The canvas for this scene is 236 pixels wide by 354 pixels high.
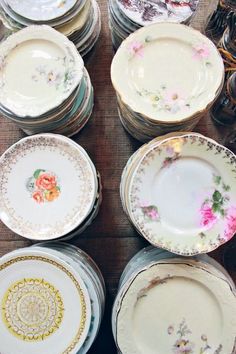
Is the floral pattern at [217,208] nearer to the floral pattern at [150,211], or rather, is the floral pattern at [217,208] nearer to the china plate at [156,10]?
the floral pattern at [150,211]

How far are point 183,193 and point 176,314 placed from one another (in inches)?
10.9

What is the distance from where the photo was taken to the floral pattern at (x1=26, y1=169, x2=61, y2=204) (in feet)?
3.99

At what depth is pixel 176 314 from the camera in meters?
1.11

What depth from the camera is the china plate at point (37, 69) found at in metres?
1.19

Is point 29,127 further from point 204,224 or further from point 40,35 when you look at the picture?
point 204,224

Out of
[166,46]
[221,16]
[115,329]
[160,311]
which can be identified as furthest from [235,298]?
[221,16]

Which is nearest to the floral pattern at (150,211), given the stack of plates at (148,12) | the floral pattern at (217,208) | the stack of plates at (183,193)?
the stack of plates at (183,193)

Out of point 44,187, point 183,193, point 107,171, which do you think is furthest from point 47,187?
point 183,193

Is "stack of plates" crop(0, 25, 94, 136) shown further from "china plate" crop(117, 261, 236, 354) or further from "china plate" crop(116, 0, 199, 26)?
"china plate" crop(117, 261, 236, 354)

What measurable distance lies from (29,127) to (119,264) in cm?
44

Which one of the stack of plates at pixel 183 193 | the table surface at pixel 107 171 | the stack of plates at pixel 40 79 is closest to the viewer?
the stack of plates at pixel 183 193

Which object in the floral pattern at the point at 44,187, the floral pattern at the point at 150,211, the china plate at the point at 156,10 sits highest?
the china plate at the point at 156,10

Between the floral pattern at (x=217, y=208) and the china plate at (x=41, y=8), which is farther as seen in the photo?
the china plate at (x=41, y=8)

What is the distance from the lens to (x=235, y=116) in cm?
131
